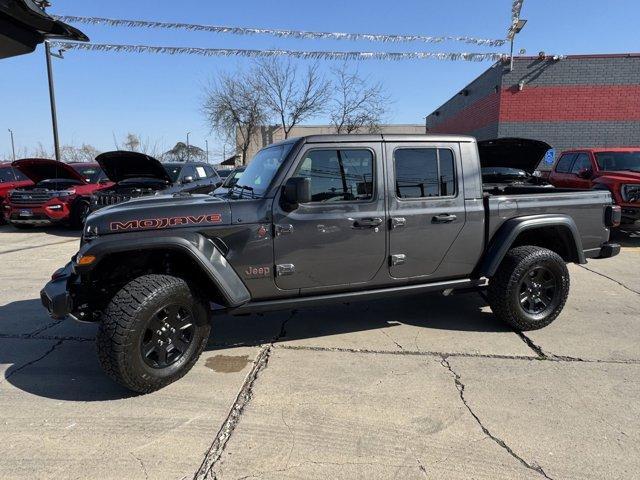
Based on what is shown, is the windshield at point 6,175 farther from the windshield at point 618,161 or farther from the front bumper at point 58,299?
the windshield at point 618,161

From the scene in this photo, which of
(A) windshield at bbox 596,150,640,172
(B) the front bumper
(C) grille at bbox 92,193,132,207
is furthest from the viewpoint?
(A) windshield at bbox 596,150,640,172

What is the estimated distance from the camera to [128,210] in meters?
3.27

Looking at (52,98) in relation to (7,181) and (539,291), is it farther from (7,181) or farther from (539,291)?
(539,291)

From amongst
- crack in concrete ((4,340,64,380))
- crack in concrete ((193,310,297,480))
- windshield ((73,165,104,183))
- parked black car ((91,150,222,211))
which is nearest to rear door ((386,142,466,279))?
crack in concrete ((193,310,297,480))

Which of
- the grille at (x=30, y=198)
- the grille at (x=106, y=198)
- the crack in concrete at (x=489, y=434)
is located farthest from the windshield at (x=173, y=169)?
the crack in concrete at (x=489, y=434)

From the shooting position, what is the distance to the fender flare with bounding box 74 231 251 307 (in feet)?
10.3

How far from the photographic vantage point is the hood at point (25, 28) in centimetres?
372

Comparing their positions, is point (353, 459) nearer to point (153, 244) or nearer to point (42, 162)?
point (153, 244)

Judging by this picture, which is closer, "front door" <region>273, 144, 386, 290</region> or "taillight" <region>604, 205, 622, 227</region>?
"front door" <region>273, 144, 386, 290</region>

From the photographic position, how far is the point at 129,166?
8.71m

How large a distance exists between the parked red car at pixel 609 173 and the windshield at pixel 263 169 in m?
7.18

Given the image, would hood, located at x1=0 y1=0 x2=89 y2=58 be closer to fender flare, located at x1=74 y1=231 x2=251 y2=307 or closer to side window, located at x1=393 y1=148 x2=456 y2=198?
fender flare, located at x1=74 y1=231 x2=251 y2=307

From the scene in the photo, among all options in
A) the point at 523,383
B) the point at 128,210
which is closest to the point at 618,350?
the point at 523,383

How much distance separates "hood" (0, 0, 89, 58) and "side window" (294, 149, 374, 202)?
2.65 metres
